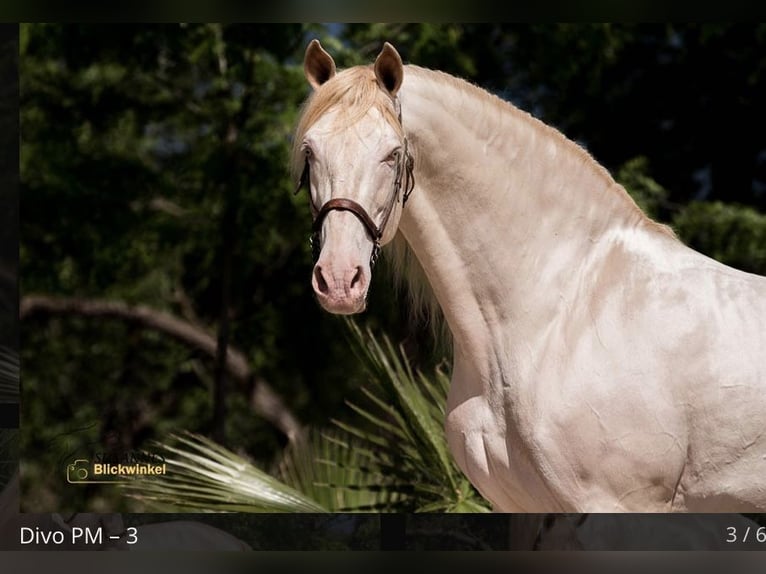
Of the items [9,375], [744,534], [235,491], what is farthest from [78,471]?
[744,534]

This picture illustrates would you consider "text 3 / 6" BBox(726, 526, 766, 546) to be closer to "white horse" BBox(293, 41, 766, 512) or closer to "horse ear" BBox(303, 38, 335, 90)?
"white horse" BBox(293, 41, 766, 512)

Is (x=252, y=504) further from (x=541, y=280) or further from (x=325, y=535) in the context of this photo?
(x=541, y=280)

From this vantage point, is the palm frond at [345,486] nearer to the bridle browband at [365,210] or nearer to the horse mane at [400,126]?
the horse mane at [400,126]

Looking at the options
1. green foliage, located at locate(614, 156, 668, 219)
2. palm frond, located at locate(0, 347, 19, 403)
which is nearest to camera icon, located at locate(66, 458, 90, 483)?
palm frond, located at locate(0, 347, 19, 403)

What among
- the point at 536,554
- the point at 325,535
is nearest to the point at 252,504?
the point at 325,535

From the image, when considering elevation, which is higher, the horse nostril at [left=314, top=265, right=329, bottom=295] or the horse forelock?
the horse forelock

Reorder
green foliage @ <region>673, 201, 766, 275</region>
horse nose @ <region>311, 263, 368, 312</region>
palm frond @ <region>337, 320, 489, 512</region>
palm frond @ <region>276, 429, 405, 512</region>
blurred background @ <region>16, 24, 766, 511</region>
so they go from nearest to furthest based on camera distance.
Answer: horse nose @ <region>311, 263, 368, 312</region> → palm frond @ <region>337, 320, 489, 512</region> → palm frond @ <region>276, 429, 405, 512</region> → green foliage @ <region>673, 201, 766, 275</region> → blurred background @ <region>16, 24, 766, 511</region>

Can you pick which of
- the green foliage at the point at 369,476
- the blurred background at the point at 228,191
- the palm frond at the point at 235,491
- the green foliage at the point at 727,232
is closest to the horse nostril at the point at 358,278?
the green foliage at the point at 369,476

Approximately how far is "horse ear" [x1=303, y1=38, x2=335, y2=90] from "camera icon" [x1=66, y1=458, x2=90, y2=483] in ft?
7.42

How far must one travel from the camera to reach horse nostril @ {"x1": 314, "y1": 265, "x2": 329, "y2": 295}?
7.66 feet

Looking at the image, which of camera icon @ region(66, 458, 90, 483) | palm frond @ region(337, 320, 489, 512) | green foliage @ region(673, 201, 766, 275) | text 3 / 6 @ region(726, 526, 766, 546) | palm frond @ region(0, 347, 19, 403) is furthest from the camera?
green foliage @ region(673, 201, 766, 275)

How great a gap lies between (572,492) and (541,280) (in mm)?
580

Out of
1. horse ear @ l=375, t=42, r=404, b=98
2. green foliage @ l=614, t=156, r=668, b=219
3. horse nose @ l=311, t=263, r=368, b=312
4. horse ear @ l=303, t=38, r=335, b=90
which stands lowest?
horse nose @ l=311, t=263, r=368, b=312

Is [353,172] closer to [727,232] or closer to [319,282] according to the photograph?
[319,282]
